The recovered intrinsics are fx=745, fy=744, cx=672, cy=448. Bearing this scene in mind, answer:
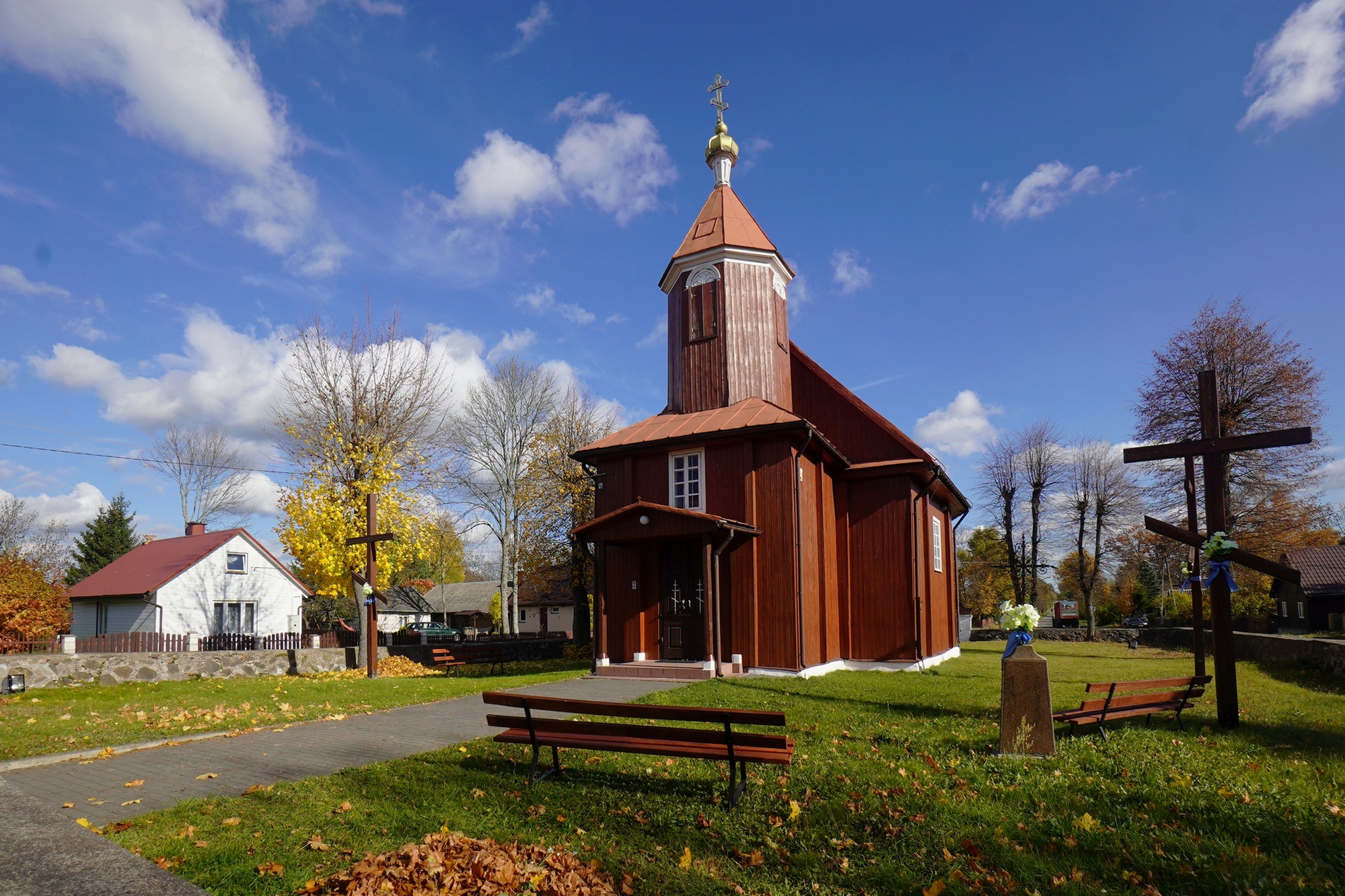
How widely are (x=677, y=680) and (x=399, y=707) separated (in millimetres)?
5336

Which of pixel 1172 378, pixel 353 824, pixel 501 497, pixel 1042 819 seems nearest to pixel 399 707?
pixel 353 824

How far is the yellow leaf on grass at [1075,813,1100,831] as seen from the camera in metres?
5.04

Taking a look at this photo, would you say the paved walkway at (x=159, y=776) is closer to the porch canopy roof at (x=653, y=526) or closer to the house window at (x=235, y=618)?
the porch canopy roof at (x=653, y=526)

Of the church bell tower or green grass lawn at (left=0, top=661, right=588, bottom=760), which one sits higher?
the church bell tower

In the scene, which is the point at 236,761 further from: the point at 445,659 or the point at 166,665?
the point at 445,659

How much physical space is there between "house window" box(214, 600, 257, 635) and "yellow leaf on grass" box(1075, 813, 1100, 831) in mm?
32037

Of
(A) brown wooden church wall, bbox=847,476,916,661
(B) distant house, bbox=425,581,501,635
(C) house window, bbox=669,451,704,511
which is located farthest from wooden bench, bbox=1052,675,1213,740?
(B) distant house, bbox=425,581,501,635

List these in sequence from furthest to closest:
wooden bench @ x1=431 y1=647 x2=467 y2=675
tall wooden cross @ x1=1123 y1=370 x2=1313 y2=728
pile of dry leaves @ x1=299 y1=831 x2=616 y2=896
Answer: wooden bench @ x1=431 y1=647 x2=467 y2=675
tall wooden cross @ x1=1123 y1=370 x2=1313 y2=728
pile of dry leaves @ x1=299 y1=831 x2=616 y2=896

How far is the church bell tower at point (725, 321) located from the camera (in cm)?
1827

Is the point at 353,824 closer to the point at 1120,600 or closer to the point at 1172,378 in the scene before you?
the point at 1172,378

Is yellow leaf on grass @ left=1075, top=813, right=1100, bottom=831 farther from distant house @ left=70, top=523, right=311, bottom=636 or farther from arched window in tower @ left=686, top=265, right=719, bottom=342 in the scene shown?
distant house @ left=70, top=523, right=311, bottom=636

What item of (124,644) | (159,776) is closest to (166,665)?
(124,644)

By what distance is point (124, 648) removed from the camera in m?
17.1

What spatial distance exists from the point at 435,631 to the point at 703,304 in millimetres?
36039
